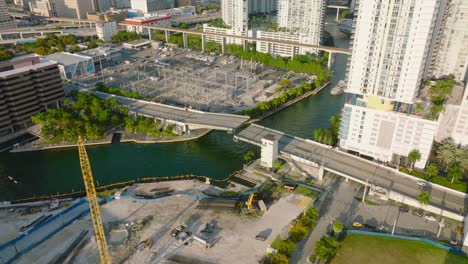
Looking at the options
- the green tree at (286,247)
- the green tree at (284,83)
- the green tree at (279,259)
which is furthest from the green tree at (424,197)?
the green tree at (284,83)

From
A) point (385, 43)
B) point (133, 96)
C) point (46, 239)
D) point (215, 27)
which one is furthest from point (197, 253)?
point (215, 27)

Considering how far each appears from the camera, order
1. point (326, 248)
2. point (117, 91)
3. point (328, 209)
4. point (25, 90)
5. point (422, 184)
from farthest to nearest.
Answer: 1. point (117, 91)
2. point (25, 90)
3. point (422, 184)
4. point (328, 209)
5. point (326, 248)

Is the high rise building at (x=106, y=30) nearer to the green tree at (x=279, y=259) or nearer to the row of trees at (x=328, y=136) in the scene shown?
the row of trees at (x=328, y=136)

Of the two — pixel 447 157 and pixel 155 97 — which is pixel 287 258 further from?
pixel 155 97

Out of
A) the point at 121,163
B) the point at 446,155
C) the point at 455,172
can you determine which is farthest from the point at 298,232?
the point at 121,163

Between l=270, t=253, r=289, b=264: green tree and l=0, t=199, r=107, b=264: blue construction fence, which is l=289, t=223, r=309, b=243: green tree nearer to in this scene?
l=270, t=253, r=289, b=264: green tree

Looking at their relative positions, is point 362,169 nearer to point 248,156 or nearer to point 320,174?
point 320,174

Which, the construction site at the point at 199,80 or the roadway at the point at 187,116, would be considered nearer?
the roadway at the point at 187,116
